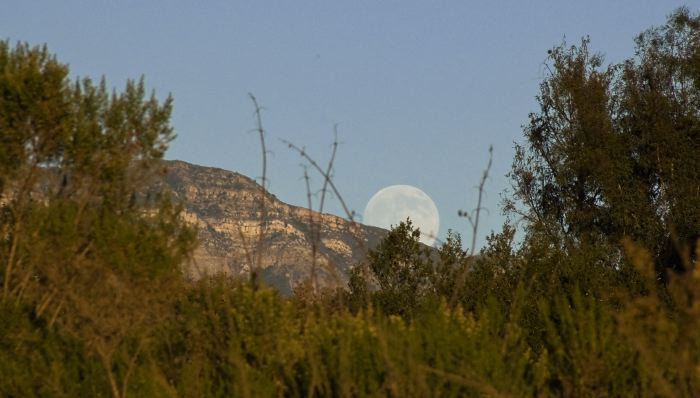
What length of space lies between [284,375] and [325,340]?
818mm

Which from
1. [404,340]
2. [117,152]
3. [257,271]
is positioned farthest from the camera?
[117,152]

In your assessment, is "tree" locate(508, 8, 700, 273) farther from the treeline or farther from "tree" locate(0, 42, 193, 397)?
"tree" locate(0, 42, 193, 397)

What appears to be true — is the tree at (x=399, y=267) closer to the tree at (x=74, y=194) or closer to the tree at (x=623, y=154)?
the tree at (x=623, y=154)

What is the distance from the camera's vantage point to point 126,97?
71.4 ft

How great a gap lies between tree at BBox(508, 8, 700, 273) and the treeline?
102mm

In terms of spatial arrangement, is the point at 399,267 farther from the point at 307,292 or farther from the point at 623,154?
the point at 307,292

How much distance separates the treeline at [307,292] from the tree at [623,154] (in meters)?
0.10

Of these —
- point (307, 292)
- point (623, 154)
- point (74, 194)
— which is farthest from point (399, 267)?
point (307, 292)

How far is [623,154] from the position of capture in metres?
42.7

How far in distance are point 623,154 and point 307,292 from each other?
34.8 m

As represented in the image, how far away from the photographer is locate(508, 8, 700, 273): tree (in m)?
40.8

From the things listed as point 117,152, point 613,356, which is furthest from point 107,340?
point 117,152

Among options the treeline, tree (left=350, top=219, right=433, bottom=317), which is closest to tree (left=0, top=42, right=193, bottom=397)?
the treeline

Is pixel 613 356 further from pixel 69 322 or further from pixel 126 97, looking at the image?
pixel 126 97
